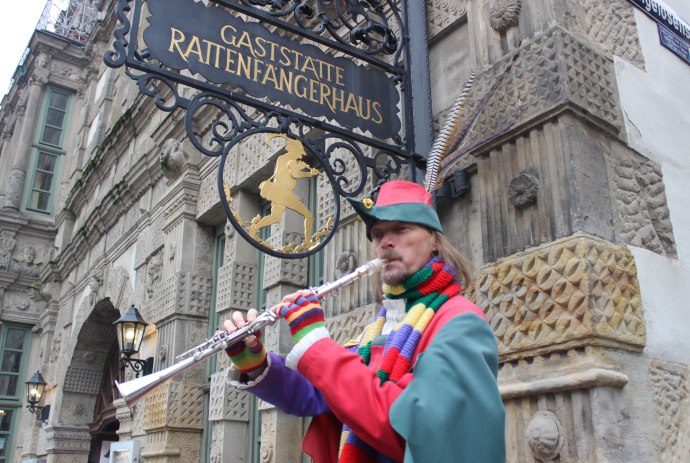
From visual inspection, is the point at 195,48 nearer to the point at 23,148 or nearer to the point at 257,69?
the point at 257,69

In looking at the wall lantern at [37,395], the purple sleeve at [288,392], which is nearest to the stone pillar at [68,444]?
the wall lantern at [37,395]

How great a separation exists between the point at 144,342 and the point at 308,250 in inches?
211

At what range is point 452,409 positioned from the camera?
1.76 meters

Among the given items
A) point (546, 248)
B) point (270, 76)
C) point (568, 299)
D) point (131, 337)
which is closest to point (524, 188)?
point (546, 248)

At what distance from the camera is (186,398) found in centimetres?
718

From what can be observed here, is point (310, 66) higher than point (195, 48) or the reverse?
higher

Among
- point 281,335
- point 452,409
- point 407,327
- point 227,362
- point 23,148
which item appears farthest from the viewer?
point 23,148

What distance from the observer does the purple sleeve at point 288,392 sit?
8.15 feet

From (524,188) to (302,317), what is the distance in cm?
171

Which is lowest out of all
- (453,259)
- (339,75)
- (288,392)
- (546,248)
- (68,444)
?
(288,392)

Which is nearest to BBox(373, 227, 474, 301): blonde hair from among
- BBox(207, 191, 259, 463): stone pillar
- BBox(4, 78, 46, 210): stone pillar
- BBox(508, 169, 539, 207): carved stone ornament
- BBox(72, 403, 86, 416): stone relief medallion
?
BBox(508, 169, 539, 207): carved stone ornament

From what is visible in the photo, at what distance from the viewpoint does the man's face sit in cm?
228

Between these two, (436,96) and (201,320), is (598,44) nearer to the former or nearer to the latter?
(436,96)

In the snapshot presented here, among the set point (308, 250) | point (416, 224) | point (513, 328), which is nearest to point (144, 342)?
point (308, 250)
